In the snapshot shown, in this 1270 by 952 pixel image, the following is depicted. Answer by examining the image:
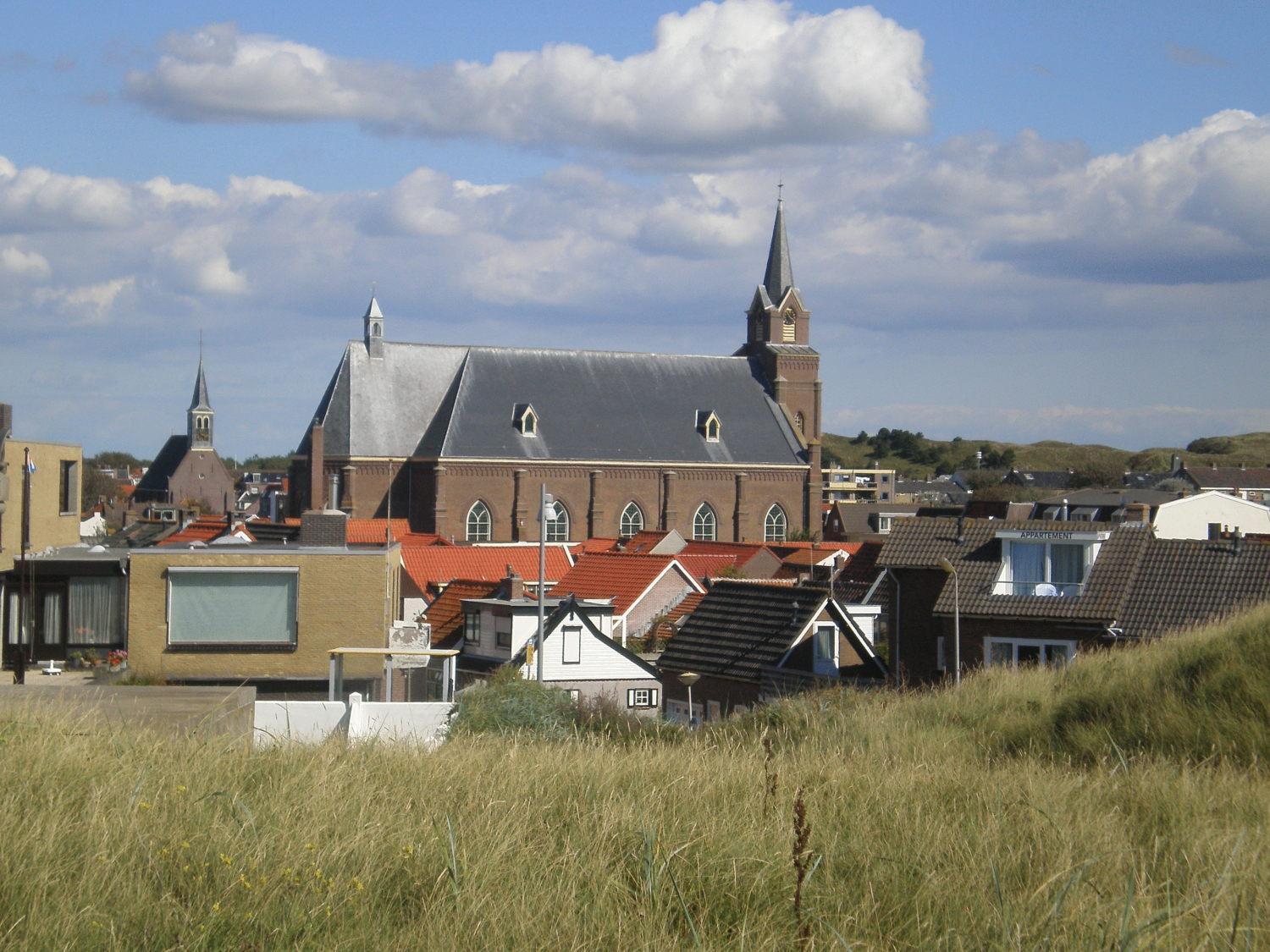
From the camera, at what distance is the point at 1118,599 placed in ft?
74.3

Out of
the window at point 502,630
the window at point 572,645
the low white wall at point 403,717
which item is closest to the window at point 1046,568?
the window at point 572,645

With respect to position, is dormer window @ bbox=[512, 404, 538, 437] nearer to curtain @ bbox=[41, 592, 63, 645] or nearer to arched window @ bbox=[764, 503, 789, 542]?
arched window @ bbox=[764, 503, 789, 542]

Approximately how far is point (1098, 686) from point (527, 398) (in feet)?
198

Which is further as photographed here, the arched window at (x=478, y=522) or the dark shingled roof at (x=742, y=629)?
the arched window at (x=478, y=522)

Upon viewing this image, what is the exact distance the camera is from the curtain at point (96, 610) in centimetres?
2225

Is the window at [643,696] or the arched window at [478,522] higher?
the arched window at [478,522]

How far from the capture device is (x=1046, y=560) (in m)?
24.0

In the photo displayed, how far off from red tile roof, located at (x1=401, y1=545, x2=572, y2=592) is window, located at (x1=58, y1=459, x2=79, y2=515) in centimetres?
1622

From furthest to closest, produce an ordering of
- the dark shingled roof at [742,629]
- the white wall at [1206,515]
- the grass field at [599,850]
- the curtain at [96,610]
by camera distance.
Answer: the white wall at [1206,515], the dark shingled roof at [742,629], the curtain at [96,610], the grass field at [599,850]

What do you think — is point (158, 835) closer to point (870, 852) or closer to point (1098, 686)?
point (870, 852)

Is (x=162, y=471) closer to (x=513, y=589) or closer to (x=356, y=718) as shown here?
(x=513, y=589)

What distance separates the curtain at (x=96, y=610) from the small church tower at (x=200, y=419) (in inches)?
3806

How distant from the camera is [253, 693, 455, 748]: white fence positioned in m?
9.37

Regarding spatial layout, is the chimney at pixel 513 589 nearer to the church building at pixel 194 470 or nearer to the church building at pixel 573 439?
the church building at pixel 573 439
